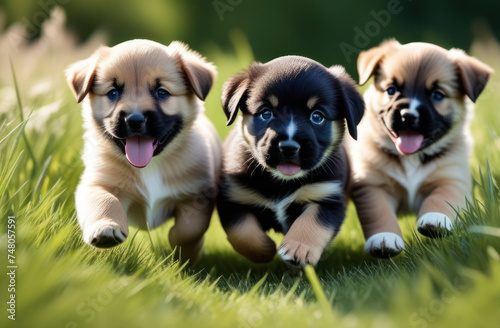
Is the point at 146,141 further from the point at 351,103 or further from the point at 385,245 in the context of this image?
the point at 385,245

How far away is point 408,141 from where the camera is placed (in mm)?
3623

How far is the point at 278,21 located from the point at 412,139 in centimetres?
612

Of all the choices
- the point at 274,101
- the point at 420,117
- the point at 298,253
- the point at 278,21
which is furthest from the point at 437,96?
the point at 278,21

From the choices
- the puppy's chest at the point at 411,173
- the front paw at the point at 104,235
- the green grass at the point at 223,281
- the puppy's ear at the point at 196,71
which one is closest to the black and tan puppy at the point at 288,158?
the puppy's ear at the point at 196,71

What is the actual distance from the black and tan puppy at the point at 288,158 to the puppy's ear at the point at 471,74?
77cm

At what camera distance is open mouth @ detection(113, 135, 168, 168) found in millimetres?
3199

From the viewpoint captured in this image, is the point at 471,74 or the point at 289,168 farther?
the point at 471,74

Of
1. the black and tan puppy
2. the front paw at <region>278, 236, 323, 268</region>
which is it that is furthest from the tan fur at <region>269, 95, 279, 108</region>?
the front paw at <region>278, 236, 323, 268</region>

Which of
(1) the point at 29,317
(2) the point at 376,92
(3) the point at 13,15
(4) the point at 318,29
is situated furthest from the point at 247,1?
(1) the point at 29,317

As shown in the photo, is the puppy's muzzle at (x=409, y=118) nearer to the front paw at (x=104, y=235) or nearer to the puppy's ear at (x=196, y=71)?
the puppy's ear at (x=196, y=71)

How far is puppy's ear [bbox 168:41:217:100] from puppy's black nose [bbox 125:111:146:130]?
41cm

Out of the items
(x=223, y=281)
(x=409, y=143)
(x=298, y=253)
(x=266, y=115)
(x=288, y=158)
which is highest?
(x=266, y=115)

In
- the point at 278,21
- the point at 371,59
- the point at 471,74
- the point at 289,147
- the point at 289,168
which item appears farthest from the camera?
the point at 278,21

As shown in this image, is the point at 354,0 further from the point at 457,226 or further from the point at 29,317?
the point at 29,317
